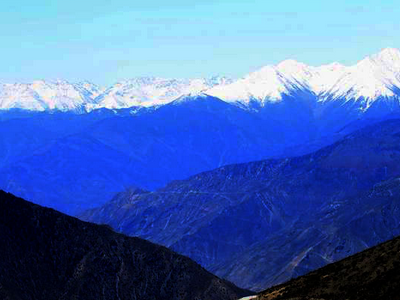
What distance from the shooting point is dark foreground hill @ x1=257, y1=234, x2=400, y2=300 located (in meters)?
86.1

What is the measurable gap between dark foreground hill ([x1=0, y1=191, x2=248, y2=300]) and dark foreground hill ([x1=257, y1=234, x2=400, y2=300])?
79.2 m

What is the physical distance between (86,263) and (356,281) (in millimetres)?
99731

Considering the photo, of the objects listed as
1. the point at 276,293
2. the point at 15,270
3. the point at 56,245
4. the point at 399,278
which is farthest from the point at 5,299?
the point at 399,278

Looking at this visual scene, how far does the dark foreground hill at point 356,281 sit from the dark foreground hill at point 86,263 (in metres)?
79.2

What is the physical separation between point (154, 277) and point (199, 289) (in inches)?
380

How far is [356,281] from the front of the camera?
91.9 m

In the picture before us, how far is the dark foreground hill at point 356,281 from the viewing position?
86069mm

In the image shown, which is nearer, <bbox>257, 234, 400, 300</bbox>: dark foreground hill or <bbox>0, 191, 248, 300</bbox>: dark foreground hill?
<bbox>257, 234, 400, 300</bbox>: dark foreground hill

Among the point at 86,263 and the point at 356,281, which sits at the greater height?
the point at 86,263

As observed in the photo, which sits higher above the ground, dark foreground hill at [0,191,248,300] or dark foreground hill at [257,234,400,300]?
dark foreground hill at [0,191,248,300]

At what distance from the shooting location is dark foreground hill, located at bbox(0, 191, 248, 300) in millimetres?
176500

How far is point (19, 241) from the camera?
182 m

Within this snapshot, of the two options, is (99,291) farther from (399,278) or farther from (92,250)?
(399,278)

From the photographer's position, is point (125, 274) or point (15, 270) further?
point (125, 274)
